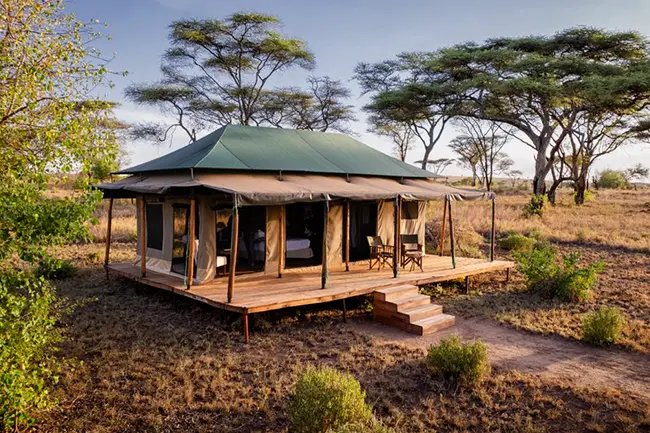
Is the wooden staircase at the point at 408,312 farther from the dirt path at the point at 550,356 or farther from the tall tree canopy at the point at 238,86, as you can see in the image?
the tall tree canopy at the point at 238,86

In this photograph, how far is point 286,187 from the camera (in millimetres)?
8266

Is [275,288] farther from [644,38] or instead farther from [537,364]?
[644,38]

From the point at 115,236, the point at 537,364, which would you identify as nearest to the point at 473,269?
the point at 537,364

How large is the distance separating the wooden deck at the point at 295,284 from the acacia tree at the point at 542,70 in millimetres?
11215

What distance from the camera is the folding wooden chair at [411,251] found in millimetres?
9509

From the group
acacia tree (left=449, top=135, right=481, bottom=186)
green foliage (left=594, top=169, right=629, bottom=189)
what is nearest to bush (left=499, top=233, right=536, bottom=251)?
acacia tree (left=449, top=135, right=481, bottom=186)

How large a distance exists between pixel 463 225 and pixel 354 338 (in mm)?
11811

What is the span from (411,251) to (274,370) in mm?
5089

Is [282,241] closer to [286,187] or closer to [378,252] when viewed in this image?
[286,187]

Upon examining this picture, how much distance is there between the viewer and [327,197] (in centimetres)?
787

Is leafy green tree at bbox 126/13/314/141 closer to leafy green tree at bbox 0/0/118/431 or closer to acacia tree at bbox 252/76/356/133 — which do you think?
acacia tree at bbox 252/76/356/133

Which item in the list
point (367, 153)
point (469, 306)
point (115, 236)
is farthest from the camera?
point (115, 236)

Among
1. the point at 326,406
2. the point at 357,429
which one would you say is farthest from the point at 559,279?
the point at 357,429

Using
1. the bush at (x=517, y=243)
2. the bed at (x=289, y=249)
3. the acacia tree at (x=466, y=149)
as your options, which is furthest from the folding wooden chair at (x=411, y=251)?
the acacia tree at (x=466, y=149)
